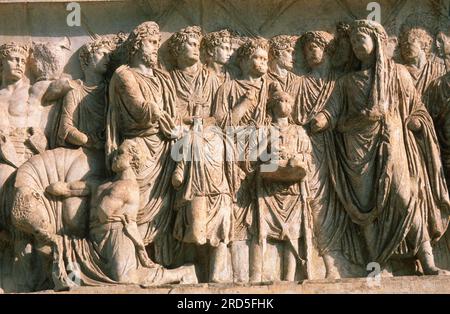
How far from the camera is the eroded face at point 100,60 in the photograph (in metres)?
17.7

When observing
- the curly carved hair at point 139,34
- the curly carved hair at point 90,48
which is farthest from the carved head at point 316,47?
the curly carved hair at point 90,48

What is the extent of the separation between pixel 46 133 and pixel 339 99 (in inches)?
139

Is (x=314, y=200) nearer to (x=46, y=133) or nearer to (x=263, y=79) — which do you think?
(x=263, y=79)

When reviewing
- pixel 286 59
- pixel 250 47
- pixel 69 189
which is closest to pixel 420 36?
pixel 286 59

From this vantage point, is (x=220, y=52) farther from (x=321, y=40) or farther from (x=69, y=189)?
(x=69, y=189)

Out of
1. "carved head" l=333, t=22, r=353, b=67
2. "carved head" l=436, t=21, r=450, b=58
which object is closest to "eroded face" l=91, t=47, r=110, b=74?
"carved head" l=333, t=22, r=353, b=67

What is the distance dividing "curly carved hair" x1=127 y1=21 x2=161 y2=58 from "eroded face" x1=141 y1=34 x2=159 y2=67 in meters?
0.04

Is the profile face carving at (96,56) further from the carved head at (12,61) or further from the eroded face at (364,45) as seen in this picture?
the eroded face at (364,45)

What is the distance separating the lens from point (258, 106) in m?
17.4

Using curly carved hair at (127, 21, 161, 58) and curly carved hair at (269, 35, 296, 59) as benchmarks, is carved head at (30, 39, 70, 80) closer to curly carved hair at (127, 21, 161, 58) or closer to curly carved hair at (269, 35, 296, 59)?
curly carved hair at (127, 21, 161, 58)
